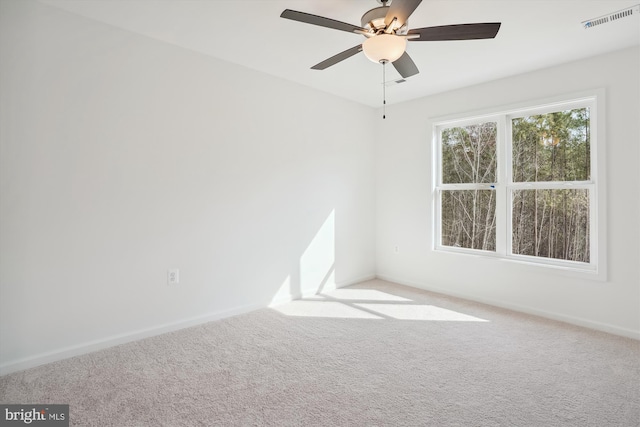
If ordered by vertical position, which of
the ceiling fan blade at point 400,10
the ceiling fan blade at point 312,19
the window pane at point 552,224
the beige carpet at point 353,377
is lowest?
the beige carpet at point 353,377

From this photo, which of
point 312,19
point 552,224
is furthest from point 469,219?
point 312,19

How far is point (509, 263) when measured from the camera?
3.70 metres

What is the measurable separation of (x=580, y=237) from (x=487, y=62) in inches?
77.8

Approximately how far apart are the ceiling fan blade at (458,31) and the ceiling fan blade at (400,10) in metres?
0.13

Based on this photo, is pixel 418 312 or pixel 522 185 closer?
pixel 418 312

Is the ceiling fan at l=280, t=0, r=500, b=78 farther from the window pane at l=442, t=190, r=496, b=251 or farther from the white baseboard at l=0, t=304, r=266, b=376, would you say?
the white baseboard at l=0, t=304, r=266, b=376

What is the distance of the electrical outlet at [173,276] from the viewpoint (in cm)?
299

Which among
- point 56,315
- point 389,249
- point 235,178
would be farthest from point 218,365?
point 389,249

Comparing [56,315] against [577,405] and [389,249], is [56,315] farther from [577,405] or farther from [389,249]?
[389,249]

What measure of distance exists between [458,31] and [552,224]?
255 cm

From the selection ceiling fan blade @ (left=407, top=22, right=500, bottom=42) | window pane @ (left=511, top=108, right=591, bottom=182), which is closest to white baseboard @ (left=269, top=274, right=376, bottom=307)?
window pane @ (left=511, top=108, right=591, bottom=182)

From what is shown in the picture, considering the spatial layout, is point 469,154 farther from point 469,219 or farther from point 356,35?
point 356,35

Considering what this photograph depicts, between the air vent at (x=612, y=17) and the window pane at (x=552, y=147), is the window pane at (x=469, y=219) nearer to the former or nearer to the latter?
the window pane at (x=552, y=147)

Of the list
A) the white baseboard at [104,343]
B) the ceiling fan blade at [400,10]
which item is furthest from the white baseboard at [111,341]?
the ceiling fan blade at [400,10]
